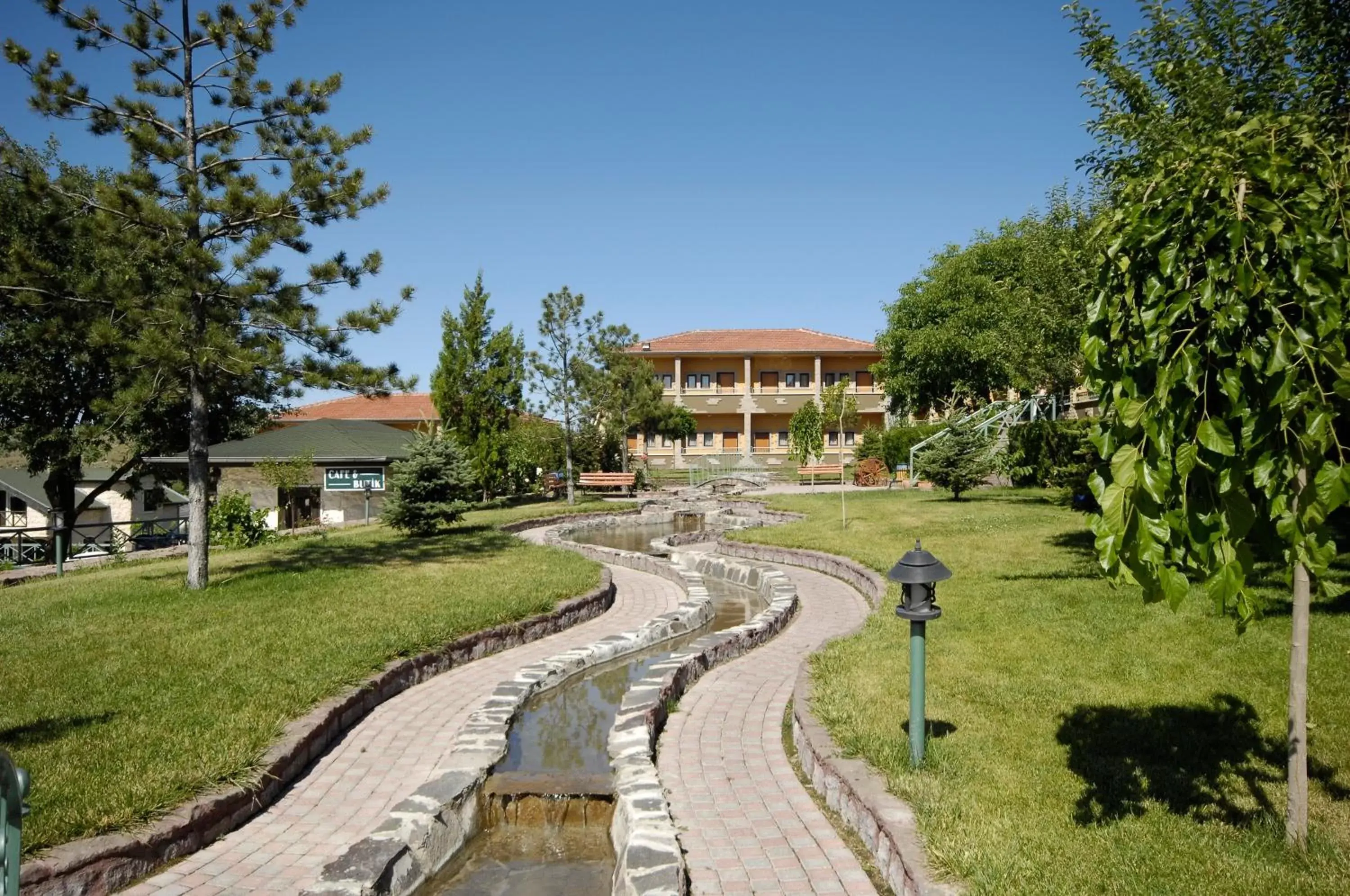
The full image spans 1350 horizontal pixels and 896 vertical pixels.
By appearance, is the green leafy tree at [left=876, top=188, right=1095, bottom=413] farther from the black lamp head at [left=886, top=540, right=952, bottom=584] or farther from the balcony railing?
the black lamp head at [left=886, top=540, right=952, bottom=584]

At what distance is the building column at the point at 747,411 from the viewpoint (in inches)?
2138

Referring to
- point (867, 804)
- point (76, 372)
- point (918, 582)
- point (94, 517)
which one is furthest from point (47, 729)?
point (94, 517)

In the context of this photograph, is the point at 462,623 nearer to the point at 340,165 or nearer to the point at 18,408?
the point at 340,165

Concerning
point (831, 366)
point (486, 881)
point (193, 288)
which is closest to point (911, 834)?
point (486, 881)

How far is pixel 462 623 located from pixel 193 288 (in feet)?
21.3

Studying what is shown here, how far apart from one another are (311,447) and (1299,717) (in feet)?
95.2

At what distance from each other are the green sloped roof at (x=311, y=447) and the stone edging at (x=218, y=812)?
1957 centimetres

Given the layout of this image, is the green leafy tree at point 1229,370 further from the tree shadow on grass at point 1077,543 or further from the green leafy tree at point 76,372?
the green leafy tree at point 76,372

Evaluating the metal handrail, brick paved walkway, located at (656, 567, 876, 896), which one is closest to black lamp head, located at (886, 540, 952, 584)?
brick paved walkway, located at (656, 567, 876, 896)

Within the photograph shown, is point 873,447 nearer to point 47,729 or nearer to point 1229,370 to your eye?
point 47,729

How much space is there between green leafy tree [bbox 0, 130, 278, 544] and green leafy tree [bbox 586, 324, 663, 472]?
13561mm

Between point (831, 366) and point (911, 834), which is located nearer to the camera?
point (911, 834)

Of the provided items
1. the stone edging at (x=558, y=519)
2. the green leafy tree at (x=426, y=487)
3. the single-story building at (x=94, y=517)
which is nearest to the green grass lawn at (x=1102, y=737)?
the green leafy tree at (x=426, y=487)

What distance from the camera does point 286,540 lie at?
1970 centimetres
